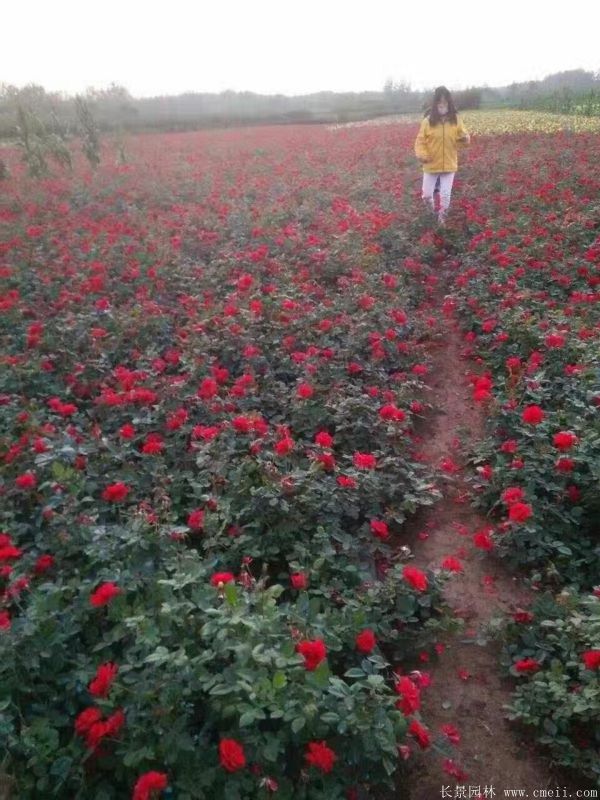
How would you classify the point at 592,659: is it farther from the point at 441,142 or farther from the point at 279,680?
the point at 441,142

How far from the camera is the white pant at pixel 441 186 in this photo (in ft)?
24.9

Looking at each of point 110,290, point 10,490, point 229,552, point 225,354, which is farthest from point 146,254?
point 229,552

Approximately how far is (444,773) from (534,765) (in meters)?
0.34

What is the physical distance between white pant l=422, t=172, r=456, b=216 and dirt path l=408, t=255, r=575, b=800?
463 centimetres

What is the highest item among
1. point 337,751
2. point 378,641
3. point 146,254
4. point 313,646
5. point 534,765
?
point 146,254

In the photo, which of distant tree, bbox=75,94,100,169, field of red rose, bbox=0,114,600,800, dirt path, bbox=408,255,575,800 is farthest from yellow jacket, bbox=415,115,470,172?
distant tree, bbox=75,94,100,169

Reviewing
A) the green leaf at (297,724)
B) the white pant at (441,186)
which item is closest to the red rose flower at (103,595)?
the green leaf at (297,724)

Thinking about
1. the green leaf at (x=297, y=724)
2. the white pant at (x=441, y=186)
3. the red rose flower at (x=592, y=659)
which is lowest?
the red rose flower at (x=592, y=659)

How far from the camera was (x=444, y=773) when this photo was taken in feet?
6.95

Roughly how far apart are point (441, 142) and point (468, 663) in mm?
6633

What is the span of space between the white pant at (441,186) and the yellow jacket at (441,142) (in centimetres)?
13

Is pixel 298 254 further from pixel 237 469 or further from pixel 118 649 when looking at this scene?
pixel 118 649

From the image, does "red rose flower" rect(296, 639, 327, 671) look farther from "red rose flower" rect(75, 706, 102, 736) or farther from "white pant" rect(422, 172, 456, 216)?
"white pant" rect(422, 172, 456, 216)

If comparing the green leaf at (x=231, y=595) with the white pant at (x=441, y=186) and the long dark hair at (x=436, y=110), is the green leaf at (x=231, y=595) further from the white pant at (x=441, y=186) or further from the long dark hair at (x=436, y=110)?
the long dark hair at (x=436, y=110)
